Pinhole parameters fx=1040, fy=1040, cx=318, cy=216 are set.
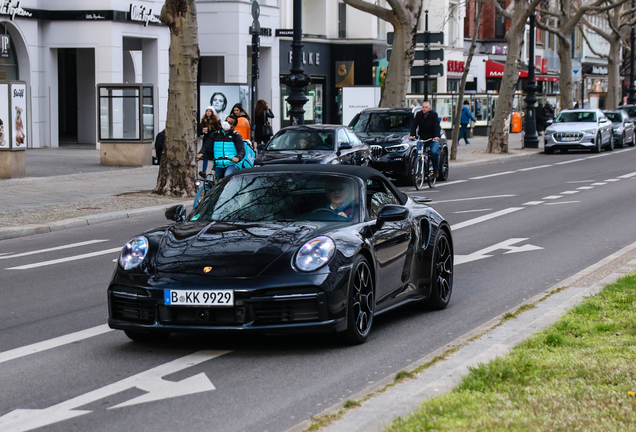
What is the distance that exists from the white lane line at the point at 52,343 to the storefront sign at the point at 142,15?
29.1 metres

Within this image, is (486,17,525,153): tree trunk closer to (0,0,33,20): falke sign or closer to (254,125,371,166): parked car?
(0,0,33,20): falke sign

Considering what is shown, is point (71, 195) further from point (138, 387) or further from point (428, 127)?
point (138, 387)

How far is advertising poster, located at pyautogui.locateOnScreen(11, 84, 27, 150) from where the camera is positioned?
22703 mm

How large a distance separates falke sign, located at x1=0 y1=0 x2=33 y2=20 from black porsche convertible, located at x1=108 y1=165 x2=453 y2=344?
87.8 ft

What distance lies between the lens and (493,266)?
11273 millimetres

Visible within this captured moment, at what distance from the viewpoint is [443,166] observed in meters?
25.3

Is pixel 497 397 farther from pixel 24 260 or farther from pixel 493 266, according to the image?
pixel 24 260

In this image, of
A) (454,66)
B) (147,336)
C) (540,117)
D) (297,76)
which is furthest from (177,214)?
(454,66)

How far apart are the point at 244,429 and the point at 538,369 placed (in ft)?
5.62

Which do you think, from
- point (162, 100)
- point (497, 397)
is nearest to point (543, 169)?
point (162, 100)

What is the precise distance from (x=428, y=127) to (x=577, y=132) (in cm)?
1647

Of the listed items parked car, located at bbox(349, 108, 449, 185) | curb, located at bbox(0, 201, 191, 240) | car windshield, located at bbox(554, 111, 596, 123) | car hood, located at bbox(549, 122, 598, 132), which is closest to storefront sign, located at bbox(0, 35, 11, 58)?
parked car, located at bbox(349, 108, 449, 185)

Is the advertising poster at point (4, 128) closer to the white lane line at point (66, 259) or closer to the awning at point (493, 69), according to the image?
the white lane line at point (66, 259)

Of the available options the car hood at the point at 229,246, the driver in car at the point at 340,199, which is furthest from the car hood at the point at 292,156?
the car hood at the point at 229,246
